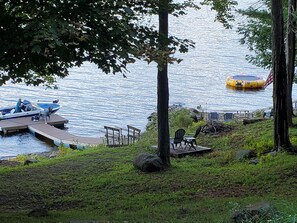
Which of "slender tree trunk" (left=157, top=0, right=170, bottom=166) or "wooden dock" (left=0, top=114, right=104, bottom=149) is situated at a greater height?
"slender tree trunk" (left=157, top=0, right=170, bottom=166)

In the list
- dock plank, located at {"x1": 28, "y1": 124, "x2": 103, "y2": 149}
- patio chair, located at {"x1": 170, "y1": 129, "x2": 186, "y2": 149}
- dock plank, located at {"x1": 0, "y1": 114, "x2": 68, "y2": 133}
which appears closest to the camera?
patio chair, located at {"x1": 170, "y1": 129, "x2": 186, "y2": 149}

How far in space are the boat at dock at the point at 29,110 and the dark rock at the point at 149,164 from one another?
1290 inches

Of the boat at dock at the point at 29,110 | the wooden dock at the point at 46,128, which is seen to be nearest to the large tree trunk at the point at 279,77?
the wooden dock at the point at 46,128

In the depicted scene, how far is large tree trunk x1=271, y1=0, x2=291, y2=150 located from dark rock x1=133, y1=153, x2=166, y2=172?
3.07m

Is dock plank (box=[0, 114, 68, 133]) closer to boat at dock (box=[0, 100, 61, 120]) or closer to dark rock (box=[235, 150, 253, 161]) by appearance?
boat at dock (box=[0, 100, 61, 120])

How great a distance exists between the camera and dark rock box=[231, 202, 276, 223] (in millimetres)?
5832

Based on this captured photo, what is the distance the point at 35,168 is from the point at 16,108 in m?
32.2

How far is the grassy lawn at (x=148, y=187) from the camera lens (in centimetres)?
922

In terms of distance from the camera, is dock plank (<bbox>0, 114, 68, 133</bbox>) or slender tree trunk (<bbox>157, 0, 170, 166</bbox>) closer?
slender tree trunk (<bbox>157, 0, 170, 166</bbox>)

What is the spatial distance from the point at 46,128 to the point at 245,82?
20.2m

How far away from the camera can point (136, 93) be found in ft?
167

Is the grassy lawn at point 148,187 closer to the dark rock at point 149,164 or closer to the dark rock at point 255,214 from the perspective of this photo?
the dark rock at point 149,164

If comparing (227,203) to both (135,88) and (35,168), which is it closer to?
(35,168)

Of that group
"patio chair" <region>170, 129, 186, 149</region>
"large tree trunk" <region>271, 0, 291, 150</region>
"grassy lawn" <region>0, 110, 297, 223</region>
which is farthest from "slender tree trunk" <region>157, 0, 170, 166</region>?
"large tree trunk" <region>271, 0, 291, 150</region>
